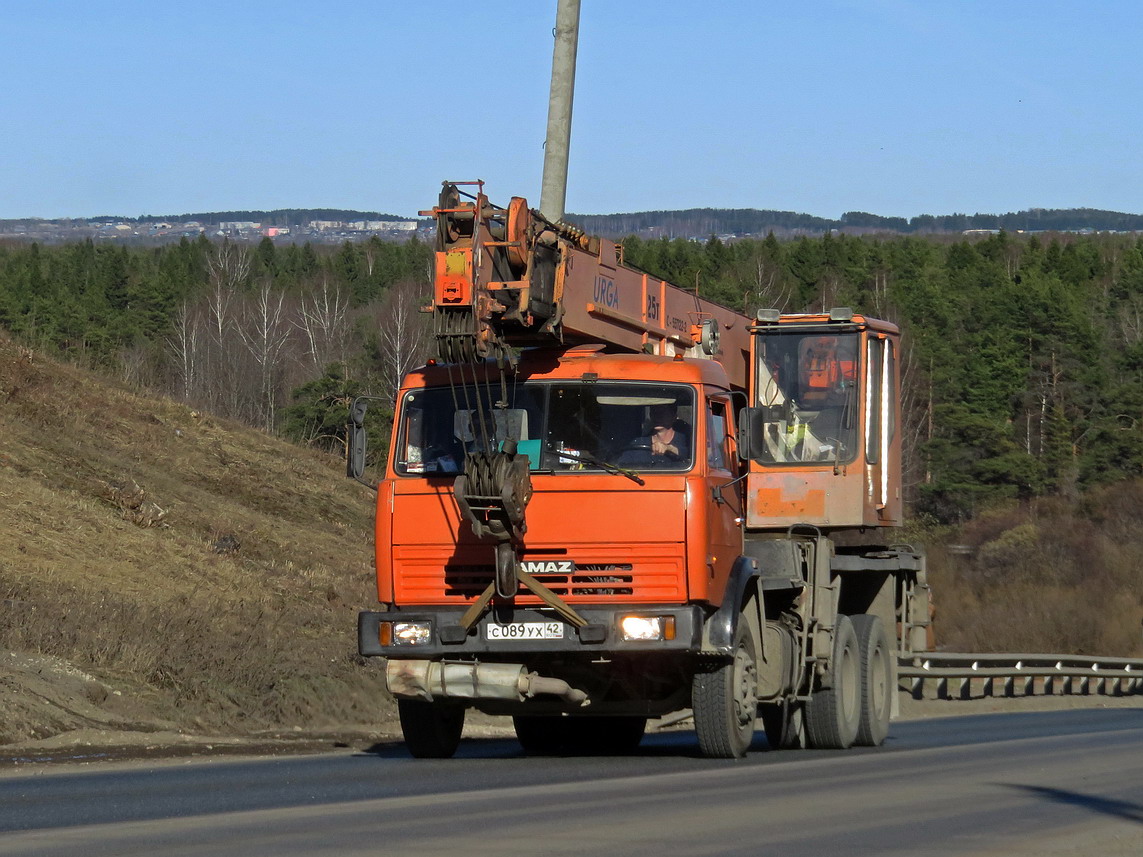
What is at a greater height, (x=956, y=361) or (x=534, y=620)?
(x=956, y=361)

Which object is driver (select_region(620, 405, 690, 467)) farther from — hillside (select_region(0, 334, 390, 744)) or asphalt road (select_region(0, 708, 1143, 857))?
hillside (select_region(0, 334, 390, 744))

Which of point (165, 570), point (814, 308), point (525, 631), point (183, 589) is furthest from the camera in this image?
point (814, 308)

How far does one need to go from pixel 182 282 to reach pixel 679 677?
4702 inches

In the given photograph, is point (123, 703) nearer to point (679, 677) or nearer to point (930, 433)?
point (679, 677)

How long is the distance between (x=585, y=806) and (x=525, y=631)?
9.68ft

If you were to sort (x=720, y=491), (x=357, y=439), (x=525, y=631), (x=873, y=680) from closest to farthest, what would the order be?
(x=525, y=631) < (x=720, y=491) < (x=357, y=439) < (x=873, y=680)

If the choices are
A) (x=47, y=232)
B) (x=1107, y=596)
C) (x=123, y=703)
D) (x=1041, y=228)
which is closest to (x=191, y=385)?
(x=1107, y=596)

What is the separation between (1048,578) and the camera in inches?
2660

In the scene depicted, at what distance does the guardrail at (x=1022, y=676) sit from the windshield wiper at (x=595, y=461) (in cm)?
1534

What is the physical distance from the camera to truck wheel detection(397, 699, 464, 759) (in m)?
14.9

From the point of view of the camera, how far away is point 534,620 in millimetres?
13578

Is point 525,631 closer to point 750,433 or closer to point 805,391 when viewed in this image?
point 750,433

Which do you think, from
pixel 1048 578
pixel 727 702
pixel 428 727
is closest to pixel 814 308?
pixel 1048 578

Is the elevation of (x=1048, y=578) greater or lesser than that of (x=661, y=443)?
lesser
